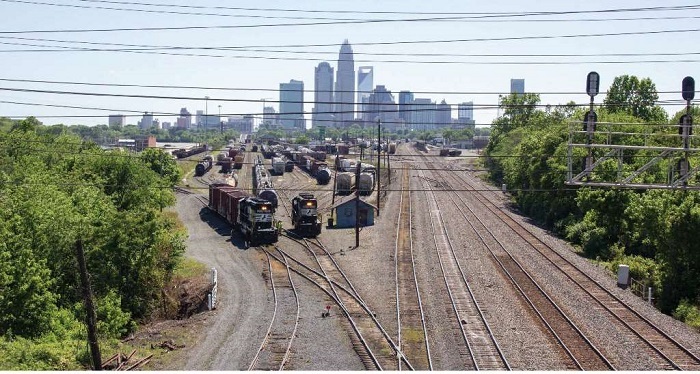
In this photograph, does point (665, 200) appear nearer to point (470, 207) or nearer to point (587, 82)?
point (587, 82)

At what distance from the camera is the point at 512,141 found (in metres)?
89.1

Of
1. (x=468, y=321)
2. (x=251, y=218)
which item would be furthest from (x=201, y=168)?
(x=468, y=321)

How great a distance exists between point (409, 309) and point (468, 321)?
2730 millimetres

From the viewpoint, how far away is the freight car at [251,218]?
4359 cm

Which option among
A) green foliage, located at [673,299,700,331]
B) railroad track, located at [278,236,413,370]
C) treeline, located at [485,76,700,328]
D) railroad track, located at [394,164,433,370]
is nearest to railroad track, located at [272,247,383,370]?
railroad track, located at [278,236,413,370]

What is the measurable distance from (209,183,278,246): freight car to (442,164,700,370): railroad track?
15.8 metres

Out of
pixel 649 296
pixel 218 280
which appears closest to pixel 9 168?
pixel 218 280

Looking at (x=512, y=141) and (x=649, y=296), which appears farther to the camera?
(x=512, y=141)

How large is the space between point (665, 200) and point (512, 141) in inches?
2271

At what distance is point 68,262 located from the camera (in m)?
27.5

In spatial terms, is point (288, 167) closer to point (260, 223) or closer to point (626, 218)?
point (260, 223)

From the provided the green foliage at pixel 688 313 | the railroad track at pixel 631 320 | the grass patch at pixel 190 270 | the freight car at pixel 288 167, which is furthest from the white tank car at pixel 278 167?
the green foliage at pixel 688 313

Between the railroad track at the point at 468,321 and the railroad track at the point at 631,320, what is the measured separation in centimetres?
484

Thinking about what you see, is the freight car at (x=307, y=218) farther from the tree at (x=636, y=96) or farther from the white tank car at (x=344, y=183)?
the tree at (x=636, y=96)
